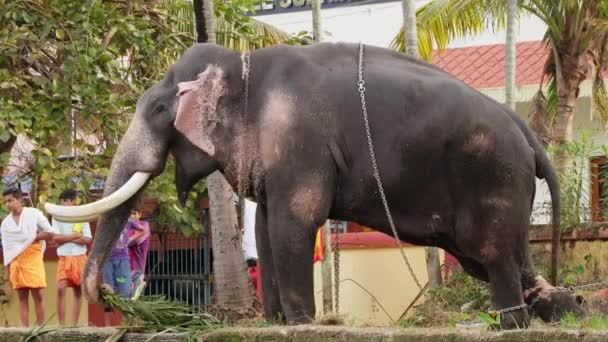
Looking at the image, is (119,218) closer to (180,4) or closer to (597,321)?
(597,321)

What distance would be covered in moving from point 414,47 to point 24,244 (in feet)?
14.1

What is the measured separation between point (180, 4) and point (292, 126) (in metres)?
9.06

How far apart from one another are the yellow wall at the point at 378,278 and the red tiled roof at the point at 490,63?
21.0ft

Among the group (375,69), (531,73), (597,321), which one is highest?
(531,73)

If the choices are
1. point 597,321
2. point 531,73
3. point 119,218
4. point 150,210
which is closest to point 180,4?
point 150,210

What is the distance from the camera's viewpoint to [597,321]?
7164 millimetres

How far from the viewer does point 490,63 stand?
2217 centimetres

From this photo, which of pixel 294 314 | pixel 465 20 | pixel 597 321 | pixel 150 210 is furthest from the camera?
pixel 465 20

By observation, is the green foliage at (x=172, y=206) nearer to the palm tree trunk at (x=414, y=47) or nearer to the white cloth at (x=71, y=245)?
the white cloth at (x=71, y=245)

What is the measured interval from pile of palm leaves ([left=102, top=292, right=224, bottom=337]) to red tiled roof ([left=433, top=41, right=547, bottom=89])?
13.9m

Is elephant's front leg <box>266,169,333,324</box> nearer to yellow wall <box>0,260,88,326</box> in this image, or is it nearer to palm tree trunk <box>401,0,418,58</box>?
palm tree trunk <box>401,0,418,58</box>

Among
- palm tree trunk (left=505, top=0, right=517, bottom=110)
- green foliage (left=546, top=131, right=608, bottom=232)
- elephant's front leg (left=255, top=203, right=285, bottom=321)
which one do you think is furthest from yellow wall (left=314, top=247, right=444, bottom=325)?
elephant's front leg (left=255, top=203, right=285, bottom=321)

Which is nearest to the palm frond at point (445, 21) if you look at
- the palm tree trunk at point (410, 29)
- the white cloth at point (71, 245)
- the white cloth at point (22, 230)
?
the palm tree trunk at point (410, 29)

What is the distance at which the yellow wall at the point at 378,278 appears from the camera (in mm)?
15031
